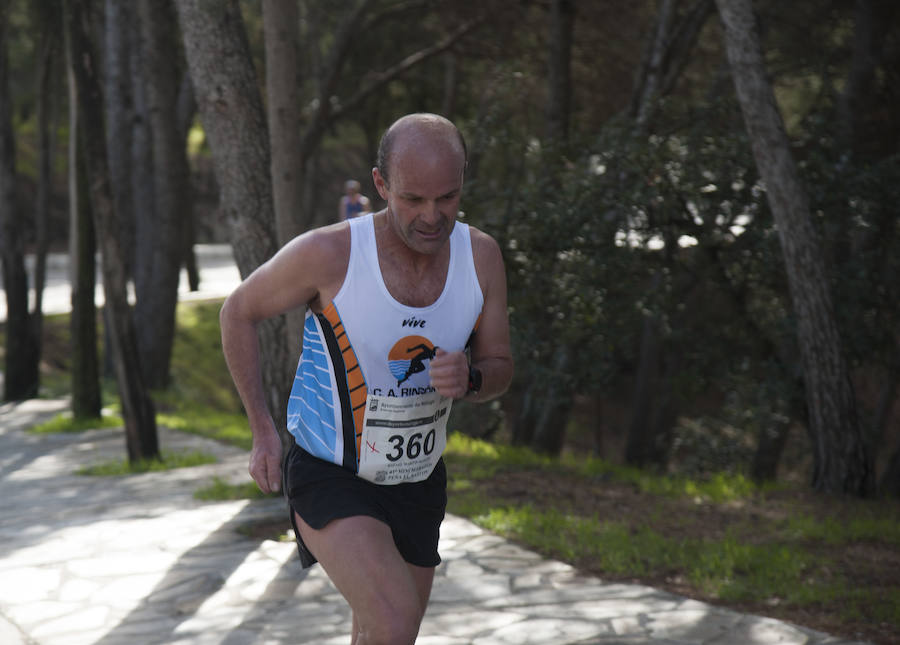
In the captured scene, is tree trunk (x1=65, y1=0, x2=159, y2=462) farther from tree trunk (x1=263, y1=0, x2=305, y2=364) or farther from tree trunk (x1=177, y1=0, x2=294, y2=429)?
tree trunk (x1=263, y1=0, x2=305, y2=364)

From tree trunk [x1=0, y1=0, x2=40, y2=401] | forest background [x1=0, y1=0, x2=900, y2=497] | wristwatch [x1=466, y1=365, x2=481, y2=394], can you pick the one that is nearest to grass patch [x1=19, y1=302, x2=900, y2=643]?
forest background [x1=0, y1=0, x2=900, y2=497]

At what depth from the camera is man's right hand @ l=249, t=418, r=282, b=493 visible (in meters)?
3.25

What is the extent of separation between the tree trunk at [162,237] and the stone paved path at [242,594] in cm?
872

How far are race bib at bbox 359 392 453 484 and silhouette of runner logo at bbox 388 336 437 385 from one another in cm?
9

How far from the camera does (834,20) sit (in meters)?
15.7

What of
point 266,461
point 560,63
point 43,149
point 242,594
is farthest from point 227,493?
point 43,149

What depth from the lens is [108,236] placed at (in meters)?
9.88

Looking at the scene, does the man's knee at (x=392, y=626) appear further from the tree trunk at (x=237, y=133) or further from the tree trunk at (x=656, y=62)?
the tree trunk at (x=656, y=62)

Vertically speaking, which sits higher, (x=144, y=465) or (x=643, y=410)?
(x=144, y=465)

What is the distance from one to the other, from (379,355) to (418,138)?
66 cm

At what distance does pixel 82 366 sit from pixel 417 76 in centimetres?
1392

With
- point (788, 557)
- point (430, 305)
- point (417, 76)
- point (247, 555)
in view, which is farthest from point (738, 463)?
point (417, 76)

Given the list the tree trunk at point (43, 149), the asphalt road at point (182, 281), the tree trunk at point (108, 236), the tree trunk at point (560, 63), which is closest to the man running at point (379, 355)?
the tree trunk at point (108, 236)

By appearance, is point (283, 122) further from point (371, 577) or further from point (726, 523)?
point (371, 577)
